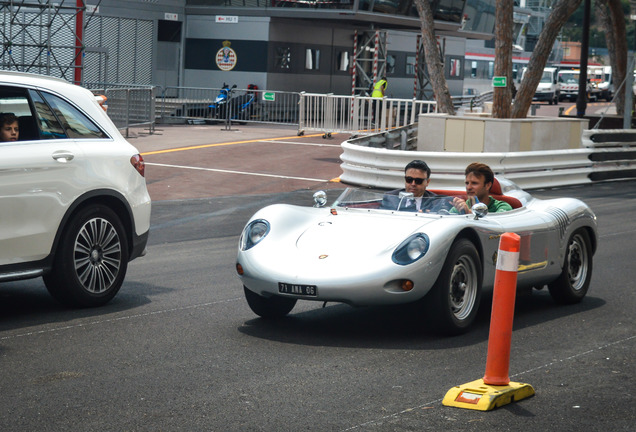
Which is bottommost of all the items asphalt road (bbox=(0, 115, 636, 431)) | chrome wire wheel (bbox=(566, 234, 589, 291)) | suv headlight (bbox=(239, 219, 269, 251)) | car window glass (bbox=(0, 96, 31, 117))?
asphalt road (bbox=(0, 115, 636, 431))

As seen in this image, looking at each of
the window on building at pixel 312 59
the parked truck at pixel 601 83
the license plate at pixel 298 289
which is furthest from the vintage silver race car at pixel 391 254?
the parked truck at pixel 601 83

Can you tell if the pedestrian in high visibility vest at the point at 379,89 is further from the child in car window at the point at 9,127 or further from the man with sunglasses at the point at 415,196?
the child in car window at the point at 9,127

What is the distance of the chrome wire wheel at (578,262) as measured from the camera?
28.3 feet

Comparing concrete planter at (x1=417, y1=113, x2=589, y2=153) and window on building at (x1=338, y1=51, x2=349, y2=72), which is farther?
window on building at (x1=338, y1=51, x2=349, y2=72)

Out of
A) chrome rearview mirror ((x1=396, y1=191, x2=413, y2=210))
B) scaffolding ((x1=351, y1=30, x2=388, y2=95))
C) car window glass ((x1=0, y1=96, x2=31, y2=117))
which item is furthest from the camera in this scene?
scaffolding ((x1=351, y1=30, x2=388, y2=95))

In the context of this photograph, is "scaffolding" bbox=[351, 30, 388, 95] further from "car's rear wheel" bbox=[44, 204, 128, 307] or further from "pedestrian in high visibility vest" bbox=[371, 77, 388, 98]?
"car's rear wheel" bbox=[44, 204, 128, 307]

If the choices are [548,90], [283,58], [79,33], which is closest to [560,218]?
[79,33]

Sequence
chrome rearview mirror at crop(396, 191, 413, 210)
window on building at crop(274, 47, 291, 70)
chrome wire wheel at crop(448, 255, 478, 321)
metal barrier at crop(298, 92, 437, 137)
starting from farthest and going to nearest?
1. window on building at crop(274, 47, 291, 70)
2. metal barrier at crop(298, 92, 437, 137)
3. chrome rearview mirror at crop(396, 191, 413, 210)
4. chrome wire wheel at crop(448, 255, 478, 321)

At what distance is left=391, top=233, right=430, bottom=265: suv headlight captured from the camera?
6918 mm

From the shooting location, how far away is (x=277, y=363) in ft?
20.9

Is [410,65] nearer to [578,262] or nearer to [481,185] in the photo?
[578,262]

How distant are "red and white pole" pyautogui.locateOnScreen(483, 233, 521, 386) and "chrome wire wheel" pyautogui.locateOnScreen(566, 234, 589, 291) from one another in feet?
10.1

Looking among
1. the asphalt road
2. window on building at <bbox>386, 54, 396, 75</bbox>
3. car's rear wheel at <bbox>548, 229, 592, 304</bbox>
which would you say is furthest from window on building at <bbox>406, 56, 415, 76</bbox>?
car's rear wheel at <bbox>548, 229, 592, 304</bbox>

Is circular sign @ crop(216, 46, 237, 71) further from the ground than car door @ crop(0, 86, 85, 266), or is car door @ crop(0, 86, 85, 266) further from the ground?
circular sign @ crop(216, 46, 237, 71)
